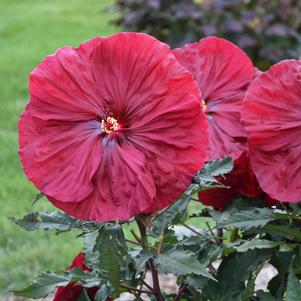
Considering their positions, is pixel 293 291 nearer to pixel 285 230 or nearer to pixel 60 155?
pixel 285 230

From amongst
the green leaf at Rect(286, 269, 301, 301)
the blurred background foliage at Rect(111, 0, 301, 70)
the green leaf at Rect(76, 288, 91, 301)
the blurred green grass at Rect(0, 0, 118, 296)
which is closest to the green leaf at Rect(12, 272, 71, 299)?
the green leaf at Rect(76, 288, 91, 301)

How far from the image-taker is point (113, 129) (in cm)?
103

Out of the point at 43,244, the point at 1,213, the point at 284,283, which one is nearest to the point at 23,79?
the point at 1,213

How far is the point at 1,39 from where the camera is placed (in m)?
9.92

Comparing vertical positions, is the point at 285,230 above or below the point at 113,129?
below

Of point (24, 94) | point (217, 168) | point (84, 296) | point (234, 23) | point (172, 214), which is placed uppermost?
point (217, 168)

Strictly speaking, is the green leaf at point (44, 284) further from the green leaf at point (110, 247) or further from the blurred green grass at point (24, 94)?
the blurred green grass at point (24, 94)

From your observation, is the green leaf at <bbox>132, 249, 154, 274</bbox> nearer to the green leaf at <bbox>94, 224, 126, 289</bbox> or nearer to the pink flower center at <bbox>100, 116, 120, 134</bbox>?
the green leaf at <bbox>94, 224, 126, 289</bbox>

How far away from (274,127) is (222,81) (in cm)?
22

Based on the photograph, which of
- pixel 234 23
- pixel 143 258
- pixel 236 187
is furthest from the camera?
pixel 234 23

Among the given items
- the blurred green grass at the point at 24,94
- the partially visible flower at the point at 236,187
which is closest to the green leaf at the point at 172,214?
the partially visible flower at the point at 236,187

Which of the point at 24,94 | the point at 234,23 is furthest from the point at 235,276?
the point at 24,94

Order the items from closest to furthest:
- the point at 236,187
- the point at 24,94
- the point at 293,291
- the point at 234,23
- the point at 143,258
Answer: the point at 293,291 → the point at 143,258 → the point at 236,187 → the point at 234,23 → the point at 24,94

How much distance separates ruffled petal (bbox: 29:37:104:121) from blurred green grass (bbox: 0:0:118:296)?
92.5 inches
